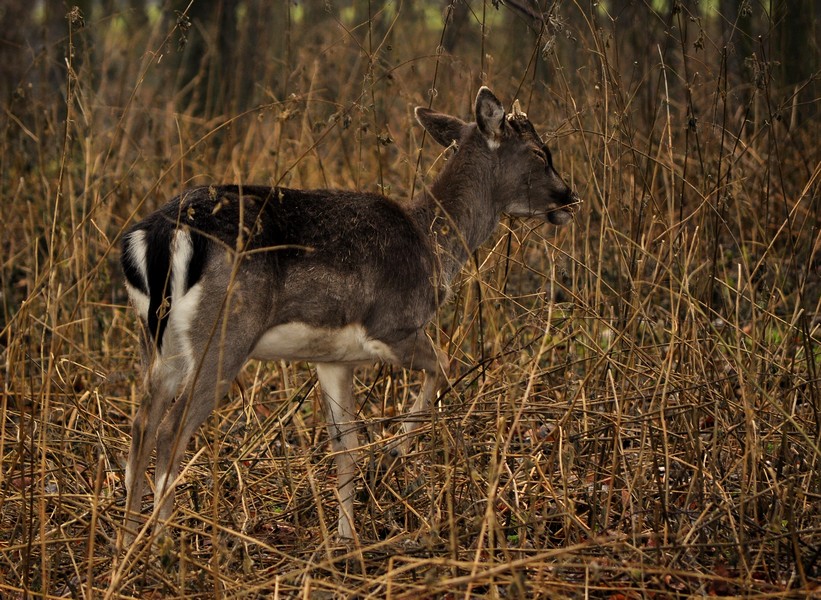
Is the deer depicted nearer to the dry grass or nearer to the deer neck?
the deer neck

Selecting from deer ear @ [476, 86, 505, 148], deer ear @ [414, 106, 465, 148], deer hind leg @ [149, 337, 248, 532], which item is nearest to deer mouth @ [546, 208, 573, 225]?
deer ear @ [476, 86, 505, 148]

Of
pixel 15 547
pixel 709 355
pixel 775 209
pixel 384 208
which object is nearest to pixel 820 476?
pixel 709 355

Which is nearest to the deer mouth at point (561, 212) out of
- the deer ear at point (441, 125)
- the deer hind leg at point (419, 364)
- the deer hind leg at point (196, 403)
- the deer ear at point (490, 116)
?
the deer ear at point (490, 116)

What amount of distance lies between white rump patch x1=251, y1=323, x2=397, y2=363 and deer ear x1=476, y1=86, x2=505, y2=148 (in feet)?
3.71

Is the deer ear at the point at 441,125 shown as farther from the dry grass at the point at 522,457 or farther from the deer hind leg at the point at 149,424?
the deer hind leg at the point at 149,424

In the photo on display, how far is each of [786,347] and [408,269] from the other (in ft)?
5.04

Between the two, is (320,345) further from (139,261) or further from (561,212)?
(561,212)

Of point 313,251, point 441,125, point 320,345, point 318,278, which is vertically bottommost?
point 320,345

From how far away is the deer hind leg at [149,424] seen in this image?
4.05 metres

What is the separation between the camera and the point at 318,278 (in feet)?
14.0

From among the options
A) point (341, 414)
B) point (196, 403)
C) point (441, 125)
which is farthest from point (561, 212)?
point (196, 403)

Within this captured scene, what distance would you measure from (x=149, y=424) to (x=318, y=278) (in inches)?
32.0

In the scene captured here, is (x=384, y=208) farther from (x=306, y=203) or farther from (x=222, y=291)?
(x=222, y=291)

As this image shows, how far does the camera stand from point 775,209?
7.69 meters
